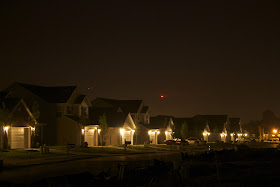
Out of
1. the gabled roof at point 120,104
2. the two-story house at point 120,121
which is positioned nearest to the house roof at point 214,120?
the gabled roof at point 120,104

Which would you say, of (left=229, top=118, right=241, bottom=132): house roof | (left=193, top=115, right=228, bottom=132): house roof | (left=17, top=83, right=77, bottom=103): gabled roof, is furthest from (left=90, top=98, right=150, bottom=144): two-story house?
(left=229, top=118, right=241, bottom=132): house roof

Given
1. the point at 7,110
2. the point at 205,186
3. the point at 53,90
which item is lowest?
the point at 205,186

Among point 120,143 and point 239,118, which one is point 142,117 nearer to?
point 120,143

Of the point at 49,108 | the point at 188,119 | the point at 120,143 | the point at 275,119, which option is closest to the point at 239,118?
the point at 188,119

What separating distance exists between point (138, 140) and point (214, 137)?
3602 cm

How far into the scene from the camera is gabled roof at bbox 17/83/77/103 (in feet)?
168

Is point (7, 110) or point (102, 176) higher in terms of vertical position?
point (7, 110)

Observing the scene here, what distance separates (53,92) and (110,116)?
9.21m

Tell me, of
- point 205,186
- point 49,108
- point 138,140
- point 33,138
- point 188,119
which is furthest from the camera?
point 188,119

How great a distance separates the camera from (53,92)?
54.0 m

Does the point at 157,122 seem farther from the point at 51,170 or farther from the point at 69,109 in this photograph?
the point at 51,170

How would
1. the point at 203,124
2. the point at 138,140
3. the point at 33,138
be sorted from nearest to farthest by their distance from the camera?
the point at 33,138
the point at 138,140
the point at 203,124

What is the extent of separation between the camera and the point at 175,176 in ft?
53.1

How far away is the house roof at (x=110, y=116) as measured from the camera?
56041 mm
